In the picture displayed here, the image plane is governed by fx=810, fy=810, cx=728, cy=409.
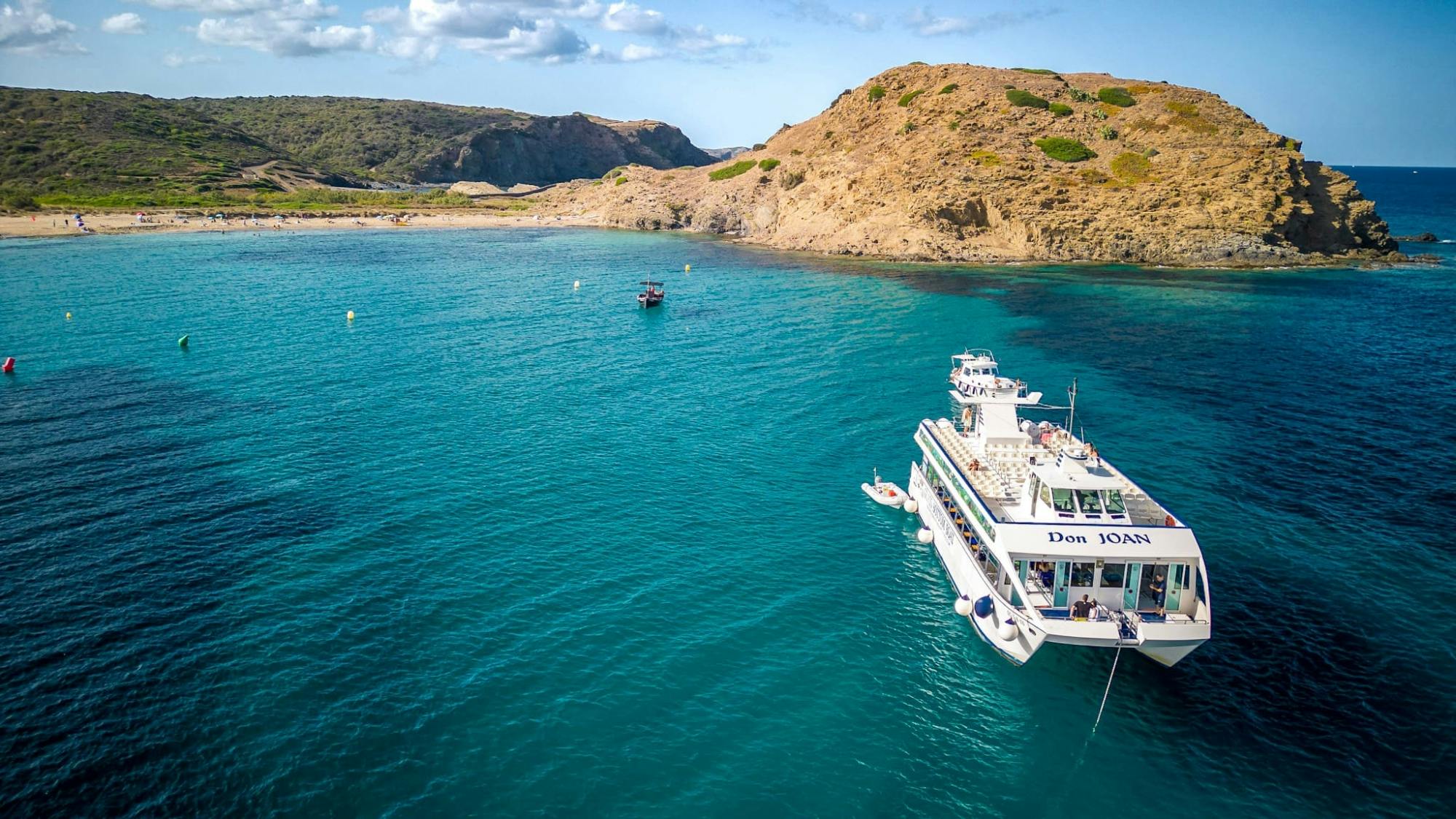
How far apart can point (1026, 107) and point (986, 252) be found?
117 ft

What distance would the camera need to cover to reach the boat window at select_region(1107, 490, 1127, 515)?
34.2 metres

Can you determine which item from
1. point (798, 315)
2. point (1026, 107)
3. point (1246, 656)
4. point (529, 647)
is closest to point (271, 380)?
point (529, 647)

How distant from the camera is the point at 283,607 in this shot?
34.5 m

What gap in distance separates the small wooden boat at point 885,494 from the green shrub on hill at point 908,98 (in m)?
132

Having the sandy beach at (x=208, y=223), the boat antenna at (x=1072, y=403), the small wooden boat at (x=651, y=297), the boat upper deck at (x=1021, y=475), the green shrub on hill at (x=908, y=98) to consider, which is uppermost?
the green shrub on hill at (x=908, y=98)

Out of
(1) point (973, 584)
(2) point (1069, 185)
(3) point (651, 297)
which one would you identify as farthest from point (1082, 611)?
(2) point (1069, 185)

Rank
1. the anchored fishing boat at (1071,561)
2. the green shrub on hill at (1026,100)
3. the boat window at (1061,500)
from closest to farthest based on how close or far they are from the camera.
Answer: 1. the anchored fishing boat at (1071,561)
2. the boat window at (1061,500)
3. the green shrub on hill at (1026,100)

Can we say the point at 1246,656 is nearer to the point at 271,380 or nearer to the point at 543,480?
the point at 543,480

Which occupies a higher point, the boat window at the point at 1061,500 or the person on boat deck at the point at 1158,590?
the boat window at the point at 1061,500

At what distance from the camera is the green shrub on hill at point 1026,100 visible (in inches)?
5763

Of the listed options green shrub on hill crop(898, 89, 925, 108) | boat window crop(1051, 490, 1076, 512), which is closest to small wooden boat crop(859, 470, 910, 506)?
boat window crop(1051, 490, 1076, 512)

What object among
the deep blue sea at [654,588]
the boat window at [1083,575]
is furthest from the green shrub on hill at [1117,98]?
the boat window at [1083,575]

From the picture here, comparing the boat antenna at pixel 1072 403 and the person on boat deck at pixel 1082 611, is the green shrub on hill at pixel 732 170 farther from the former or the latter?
the person on boat deck at pixel 1082 611

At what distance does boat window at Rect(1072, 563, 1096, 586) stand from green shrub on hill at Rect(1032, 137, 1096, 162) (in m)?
118
